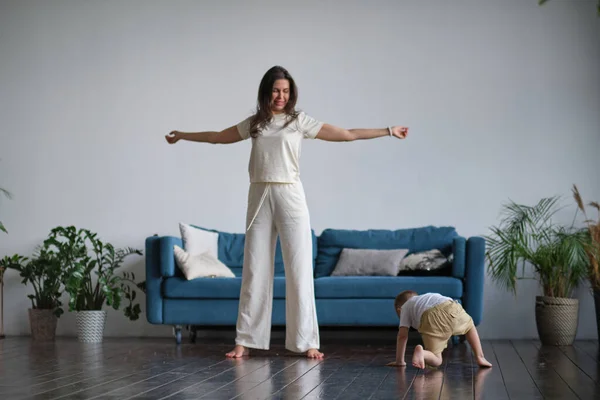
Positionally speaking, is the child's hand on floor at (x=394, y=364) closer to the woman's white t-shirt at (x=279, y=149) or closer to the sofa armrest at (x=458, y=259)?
the woman's white t-shirt at (x=279, y=149)

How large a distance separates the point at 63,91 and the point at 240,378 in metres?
3.87

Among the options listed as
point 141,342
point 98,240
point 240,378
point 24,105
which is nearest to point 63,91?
point 24,105

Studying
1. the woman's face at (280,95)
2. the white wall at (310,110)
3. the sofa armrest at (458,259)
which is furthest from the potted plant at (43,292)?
the sofa armrest at (458,259)

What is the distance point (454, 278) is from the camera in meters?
5.15

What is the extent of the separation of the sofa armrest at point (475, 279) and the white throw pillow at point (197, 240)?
1.79 metres

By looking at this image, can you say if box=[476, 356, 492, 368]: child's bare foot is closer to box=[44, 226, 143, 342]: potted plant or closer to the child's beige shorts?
the child's beige shorts

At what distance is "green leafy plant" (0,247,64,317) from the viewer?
586 cm

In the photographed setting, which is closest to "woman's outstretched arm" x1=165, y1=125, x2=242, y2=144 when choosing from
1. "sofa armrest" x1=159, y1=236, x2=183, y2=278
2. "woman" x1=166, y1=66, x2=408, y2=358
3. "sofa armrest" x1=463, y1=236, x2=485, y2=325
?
"woman" x1=166, y1=66, x2=408, y2=358

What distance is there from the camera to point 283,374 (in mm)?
3562

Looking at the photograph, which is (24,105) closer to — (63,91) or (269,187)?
(63,91)

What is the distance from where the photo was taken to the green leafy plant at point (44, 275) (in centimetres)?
586

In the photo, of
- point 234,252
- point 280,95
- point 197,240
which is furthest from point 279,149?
point 234,252

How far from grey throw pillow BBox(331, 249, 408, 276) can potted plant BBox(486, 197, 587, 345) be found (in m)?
0.65

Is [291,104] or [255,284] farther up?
[291,104]
